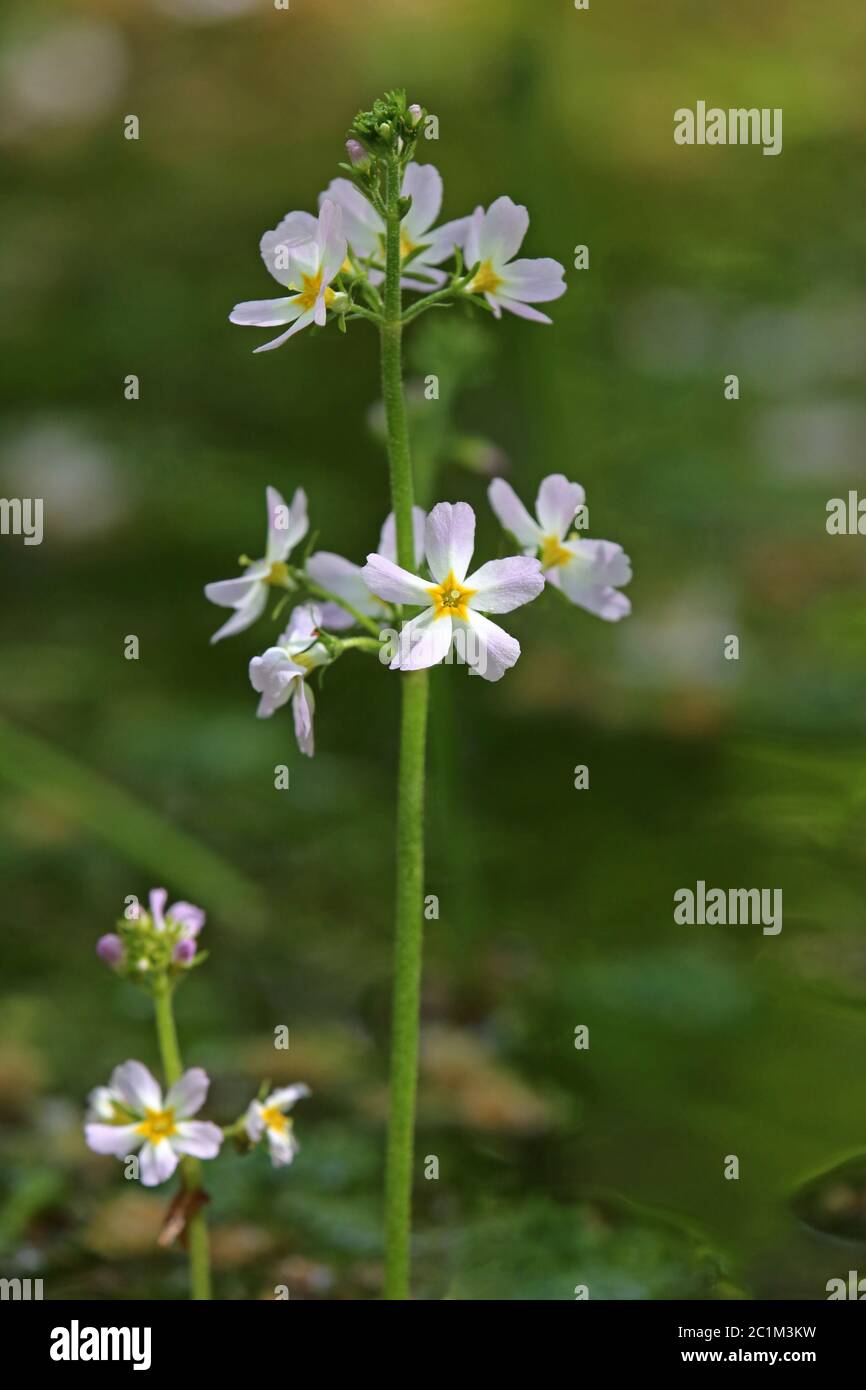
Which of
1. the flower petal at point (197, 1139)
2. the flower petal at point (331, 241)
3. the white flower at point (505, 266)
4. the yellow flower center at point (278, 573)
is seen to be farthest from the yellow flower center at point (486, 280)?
the flower petal at point (197, 1139)

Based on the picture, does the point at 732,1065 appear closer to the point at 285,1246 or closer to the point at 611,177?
the point at 285,1246

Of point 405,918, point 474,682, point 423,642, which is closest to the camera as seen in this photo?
point 423,642

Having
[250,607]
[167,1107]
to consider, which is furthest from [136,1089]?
[250,607]

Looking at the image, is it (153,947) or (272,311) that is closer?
(272,311)

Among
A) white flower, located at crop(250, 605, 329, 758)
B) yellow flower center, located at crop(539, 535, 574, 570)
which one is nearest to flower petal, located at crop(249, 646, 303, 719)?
white flower, located at crop(250, 605, 329, 758)

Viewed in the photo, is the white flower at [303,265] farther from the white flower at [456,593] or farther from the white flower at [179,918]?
the white flower at [179,918]

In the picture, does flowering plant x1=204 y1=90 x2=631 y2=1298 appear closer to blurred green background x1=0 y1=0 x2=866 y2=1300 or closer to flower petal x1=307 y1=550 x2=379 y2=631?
flower petal x1=307 y1=550 x2=379 y2=631

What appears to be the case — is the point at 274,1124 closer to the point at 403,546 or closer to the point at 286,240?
the point at 403,546

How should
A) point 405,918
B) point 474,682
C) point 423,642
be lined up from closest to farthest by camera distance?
point 423,642
point 405,918
point 474,682
